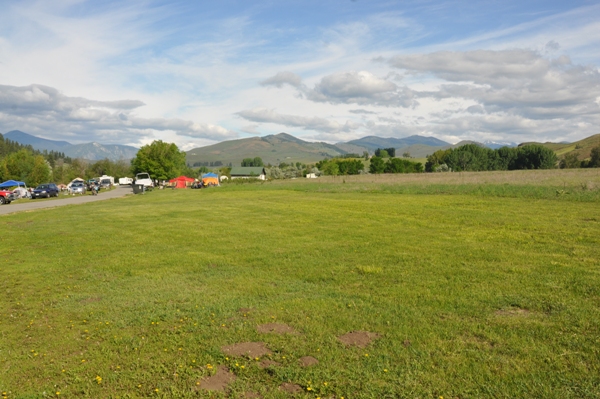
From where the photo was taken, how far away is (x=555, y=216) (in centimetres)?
2031

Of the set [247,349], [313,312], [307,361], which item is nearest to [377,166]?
[313,312]

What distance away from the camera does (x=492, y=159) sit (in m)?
142

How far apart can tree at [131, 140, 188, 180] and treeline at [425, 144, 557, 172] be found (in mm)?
81209

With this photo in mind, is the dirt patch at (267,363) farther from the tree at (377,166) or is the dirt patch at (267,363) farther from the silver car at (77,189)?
the tree at (377,166)

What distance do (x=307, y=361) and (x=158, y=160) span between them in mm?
106301

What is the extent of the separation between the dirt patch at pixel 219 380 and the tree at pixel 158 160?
341 ft

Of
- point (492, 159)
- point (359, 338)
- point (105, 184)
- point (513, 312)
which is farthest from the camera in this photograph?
point (492, 159)

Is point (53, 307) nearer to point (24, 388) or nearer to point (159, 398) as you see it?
point (24, 388)

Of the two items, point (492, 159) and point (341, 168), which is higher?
point (492, 159)

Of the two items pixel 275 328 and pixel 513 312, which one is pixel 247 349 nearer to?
pixel 275 328

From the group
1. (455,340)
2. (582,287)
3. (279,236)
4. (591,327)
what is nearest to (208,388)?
(455,340)

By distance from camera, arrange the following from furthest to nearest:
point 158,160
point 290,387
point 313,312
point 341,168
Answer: point 341,168, point 158,160, point 313,312, point 290,387

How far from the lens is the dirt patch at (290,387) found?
523 cm

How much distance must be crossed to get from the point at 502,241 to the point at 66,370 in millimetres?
13227
